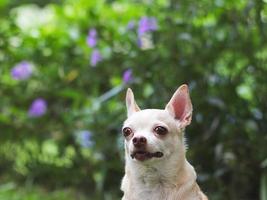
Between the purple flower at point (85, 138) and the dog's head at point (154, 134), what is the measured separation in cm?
290

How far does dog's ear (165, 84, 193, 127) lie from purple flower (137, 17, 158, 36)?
242cm

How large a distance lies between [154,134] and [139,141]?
127 mm

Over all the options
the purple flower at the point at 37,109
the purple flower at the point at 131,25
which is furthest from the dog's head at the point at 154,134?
the purple flower at the point at 37,109

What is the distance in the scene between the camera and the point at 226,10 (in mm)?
6117

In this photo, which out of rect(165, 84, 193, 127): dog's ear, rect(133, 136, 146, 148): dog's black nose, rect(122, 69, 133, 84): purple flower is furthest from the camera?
rect(122, 69, 133, 84): purple flower

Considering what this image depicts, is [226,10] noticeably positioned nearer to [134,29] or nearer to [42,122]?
[134,29]

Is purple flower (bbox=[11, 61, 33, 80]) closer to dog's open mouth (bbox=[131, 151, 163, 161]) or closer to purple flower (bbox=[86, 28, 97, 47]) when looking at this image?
purple flower (bbox=[86, 28, 97, 47])

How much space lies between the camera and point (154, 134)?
3.49m

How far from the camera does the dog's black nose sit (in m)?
3.38

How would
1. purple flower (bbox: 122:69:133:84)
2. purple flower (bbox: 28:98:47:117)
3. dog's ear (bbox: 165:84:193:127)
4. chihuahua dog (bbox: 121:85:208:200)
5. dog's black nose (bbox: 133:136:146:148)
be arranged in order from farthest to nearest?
purple flower (bbox: 28:98:47:117) → purple flower (bbox: 122:69:133:84) → dog's ear (bbox: 165:84:193:127) → chihuahua dog (bbox: 121:85:208:200) → dog's black nose (bbox: 133:136:146:148)

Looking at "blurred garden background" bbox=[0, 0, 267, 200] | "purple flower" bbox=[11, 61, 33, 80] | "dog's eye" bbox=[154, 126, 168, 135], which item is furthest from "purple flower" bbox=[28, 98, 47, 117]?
"dog's eye" bbox=[154, 126, 168, 135]

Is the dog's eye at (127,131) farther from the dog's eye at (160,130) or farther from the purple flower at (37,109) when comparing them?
the purple flower at (37,109)

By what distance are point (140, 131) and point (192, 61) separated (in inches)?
108

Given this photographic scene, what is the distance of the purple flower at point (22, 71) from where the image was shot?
23.8 ft
